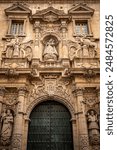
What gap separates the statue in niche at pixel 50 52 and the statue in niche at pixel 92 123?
3.62 meters

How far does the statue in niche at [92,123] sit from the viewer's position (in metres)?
8.82

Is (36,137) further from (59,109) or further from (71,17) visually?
(71,17)

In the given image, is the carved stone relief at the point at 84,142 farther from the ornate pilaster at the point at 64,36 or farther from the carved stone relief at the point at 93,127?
the ornate pilaster at the point at 64,36

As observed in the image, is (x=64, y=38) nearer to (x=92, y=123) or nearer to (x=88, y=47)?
(x=88, y=47)

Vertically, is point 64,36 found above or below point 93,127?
above

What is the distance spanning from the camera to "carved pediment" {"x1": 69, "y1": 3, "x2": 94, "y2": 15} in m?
12.8

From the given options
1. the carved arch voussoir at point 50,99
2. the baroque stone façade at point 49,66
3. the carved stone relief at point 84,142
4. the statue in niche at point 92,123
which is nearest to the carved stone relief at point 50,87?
the baroque stone façade at point 49,66

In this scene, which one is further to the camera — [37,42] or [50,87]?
[37,42]

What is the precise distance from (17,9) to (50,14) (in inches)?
84.1

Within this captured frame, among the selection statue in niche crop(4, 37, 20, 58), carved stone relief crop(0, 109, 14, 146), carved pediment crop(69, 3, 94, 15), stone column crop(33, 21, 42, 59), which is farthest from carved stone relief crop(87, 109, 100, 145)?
carved pediment crop(69, 3, 94, 15)

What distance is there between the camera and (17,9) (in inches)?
508

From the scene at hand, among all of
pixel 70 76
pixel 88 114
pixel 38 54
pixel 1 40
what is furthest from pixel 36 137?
pixel 1 40

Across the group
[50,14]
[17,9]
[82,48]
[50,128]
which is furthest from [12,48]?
[50,128]

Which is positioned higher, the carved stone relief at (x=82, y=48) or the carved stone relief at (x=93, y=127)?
the carved stone relief at (x=82, y=48)
